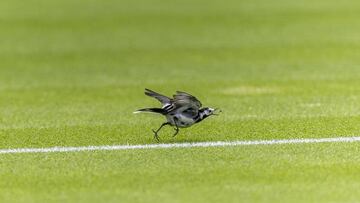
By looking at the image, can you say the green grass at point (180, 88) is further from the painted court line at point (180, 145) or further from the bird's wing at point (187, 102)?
the bird's wing at point (187, 102)

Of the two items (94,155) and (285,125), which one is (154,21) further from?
(94,155)

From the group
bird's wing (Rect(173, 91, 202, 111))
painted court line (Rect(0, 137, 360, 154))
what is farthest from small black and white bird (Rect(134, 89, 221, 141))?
painted court line (Rect(0, 137, 360, 154))

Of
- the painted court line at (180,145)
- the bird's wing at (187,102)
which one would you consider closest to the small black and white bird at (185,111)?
the bird's wing at (187,102)

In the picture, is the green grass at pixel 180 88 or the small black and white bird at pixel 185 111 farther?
the small black and white bird at pixel 185 111

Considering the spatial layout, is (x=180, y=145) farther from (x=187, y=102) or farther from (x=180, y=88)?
(x=180, y=88)

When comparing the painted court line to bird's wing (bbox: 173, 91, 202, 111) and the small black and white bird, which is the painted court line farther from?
bird's wing (bbox: 173, 91, 202, 111)

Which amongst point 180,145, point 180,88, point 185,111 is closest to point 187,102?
point 185,111

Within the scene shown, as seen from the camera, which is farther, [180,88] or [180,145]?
[180,88]

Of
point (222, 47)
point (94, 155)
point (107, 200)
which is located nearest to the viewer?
point (107, 200)

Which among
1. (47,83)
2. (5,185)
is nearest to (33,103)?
(47,83)
